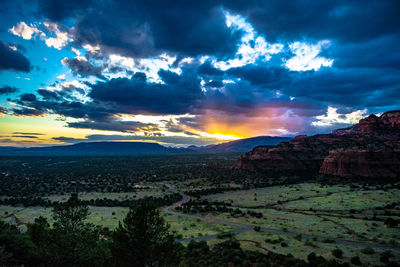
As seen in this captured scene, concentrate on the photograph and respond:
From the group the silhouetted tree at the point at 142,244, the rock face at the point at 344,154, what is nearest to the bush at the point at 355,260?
the silhouetted tree at the point at 142,244

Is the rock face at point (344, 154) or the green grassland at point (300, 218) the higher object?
the rock face at point (344, 154)

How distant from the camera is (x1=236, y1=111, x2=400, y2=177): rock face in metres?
85.1

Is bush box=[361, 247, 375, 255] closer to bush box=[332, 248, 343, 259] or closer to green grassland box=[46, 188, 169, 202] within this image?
bush box=[332, 248, 343, 259]

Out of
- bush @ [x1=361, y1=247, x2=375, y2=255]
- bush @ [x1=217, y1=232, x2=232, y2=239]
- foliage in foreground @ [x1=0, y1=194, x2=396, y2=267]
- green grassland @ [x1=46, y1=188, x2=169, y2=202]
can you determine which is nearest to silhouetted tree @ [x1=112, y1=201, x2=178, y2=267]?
foliage in foreground @ [x1=0, y1=194, x2=396, y2=267]

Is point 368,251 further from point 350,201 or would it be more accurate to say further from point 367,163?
point 367,163

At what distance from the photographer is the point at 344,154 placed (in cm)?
9138

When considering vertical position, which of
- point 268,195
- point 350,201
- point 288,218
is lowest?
point 268,195

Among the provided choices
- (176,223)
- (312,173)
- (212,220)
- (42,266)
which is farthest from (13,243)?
(312,173)

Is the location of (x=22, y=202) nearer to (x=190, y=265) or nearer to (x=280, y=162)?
(x=190, y=265)

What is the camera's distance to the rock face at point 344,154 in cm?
8506

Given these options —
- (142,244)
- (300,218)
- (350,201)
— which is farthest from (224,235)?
(350,201)

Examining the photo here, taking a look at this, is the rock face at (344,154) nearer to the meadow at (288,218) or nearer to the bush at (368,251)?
the meadow at (288,218)

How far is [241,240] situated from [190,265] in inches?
482

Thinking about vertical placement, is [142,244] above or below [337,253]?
above
